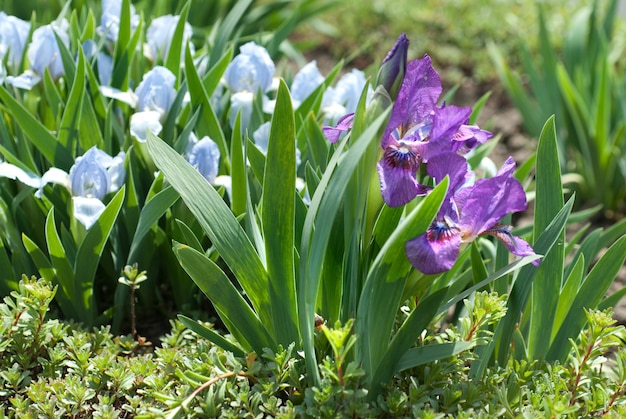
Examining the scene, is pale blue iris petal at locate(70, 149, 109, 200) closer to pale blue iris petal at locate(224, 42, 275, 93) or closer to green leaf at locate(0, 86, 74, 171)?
green leaf at locate(0, 86, 74, 171)

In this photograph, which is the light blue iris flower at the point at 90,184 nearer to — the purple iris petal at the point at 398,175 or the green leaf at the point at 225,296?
the green leaf at the point at 225,296

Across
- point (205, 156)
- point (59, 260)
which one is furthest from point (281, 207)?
point (59, 260)

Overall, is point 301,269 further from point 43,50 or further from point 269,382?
point 43,50

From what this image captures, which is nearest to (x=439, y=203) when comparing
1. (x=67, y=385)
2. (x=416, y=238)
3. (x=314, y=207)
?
(x=416, y=238)

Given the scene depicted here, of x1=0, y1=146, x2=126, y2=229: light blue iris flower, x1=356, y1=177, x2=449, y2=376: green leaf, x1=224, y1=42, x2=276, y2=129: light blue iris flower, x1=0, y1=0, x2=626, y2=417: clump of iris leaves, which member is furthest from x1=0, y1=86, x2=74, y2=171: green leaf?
x1=356, y1=177, x2=449, y2=376: green leaf

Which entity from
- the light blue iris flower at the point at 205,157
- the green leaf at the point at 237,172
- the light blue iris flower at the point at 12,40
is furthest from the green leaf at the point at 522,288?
the light blue iris flower at the point at 12,40

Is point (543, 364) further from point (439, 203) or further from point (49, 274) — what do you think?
point (49, 274)

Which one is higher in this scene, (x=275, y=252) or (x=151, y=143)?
(x=151, y=143)

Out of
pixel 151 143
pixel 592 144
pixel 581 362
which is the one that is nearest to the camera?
pixel 151 143
